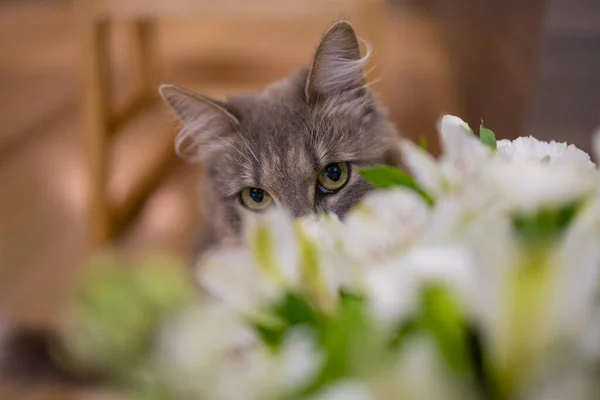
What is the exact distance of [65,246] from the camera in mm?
1780

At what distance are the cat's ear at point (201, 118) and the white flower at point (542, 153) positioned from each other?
50 cm

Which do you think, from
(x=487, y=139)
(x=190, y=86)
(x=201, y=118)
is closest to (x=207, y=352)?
(x=487, y=139)

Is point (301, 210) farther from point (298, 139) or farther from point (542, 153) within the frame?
point (542, 153)

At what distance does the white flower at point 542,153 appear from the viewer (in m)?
0.38

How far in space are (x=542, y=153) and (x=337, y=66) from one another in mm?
455

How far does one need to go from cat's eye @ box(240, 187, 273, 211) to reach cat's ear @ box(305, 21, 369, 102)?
0.15 m

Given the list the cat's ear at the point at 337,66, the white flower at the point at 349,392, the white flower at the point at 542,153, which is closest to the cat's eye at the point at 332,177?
the cat's ear at the point at 337,66

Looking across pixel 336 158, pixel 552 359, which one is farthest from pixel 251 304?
pixel 336 158

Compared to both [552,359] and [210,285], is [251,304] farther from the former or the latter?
[552,359]

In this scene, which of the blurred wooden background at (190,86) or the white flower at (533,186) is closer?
the white flower at (533,186)

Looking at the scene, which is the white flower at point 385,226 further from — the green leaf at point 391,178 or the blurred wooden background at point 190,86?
the blurred wooden background at point 190,86

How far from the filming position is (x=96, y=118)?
1671 millimetres

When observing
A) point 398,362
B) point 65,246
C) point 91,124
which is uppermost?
point 91,124

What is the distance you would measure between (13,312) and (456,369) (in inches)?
58.4
